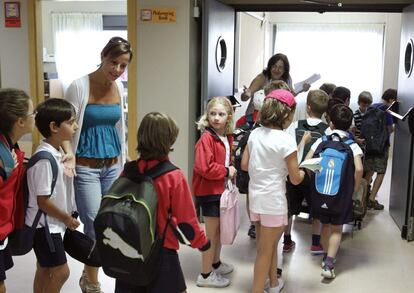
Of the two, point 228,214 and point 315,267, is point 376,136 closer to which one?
point 315,267

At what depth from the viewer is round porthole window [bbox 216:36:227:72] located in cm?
422

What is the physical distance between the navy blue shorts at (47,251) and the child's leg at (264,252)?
1.02 metres

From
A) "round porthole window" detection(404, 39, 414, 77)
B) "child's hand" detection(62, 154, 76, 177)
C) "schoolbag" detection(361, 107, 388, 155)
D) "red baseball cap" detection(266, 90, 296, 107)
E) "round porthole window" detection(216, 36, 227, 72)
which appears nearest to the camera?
"child's hand" detection(62, 154, 76, 177)

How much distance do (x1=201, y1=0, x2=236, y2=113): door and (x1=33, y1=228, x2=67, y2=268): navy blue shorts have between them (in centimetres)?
206

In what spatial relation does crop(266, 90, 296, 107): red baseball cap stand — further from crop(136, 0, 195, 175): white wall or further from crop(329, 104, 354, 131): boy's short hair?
crop(136, 0, 195, 175): white wall

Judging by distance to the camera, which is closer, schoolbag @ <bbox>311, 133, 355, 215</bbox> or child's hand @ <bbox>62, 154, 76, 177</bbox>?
child's hand @ <bbox>62, 154, 76, 177</bbox>

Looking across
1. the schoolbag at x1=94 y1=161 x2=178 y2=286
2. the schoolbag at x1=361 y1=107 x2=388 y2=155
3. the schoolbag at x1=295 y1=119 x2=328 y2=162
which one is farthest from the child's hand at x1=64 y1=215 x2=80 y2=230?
the schoolbag at x1=361 y1=107 x2=388 y2=155

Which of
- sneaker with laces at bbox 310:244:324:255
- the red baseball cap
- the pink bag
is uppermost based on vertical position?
the red baseball cap

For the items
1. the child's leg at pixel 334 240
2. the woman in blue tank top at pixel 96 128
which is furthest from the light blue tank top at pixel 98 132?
the child's leg at pixel 334 240

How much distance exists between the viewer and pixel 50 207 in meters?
2.00

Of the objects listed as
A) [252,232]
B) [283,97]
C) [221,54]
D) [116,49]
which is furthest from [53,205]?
[221,54]

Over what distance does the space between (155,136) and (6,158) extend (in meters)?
0.60

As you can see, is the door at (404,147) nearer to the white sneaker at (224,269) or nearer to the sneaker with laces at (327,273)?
the sneaker with laces at (327,273)

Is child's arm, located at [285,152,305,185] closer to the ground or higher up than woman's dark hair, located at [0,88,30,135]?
closer to the ground
